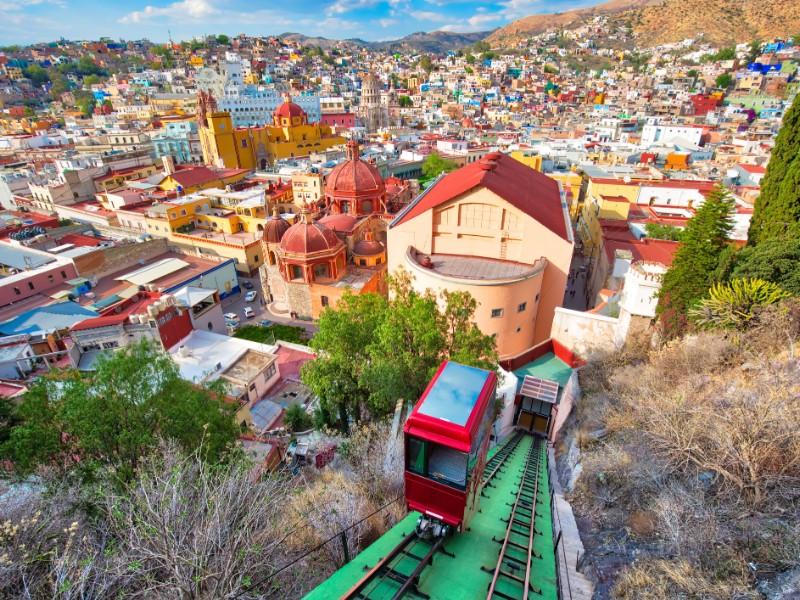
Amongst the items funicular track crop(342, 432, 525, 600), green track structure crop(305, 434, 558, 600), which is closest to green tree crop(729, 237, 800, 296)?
green track structure crop(305, 434, 558, 600)

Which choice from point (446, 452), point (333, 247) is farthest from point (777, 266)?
point (333, 247)

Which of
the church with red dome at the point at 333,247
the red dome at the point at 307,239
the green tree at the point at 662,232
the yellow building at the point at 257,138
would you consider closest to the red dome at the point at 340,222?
the church with red dome at the point at 333,247

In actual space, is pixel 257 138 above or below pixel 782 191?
below

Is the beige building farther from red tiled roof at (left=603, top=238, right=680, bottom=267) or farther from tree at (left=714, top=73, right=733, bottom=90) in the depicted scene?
tree at (left=714, top=73, right=733, bottom=90)

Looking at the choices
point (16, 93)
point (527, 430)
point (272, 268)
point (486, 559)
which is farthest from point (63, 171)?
point (16, 93)

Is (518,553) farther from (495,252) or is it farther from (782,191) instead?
(782,191)

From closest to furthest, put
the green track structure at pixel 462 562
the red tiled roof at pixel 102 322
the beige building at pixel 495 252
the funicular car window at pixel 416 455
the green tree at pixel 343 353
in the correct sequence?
1. the green track structure at pixel 462 562
2. the funicular car window at pixel 416 455
3. the green tree at pixel 343 353
4. the beige building at pixel 495 252
5. the red tiled roof at pixel 102 322

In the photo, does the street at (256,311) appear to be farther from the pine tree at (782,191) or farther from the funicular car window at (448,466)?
the pine tree at (782,191)

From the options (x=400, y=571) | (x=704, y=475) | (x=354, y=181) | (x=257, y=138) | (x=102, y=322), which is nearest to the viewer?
(x=400, y=571)
